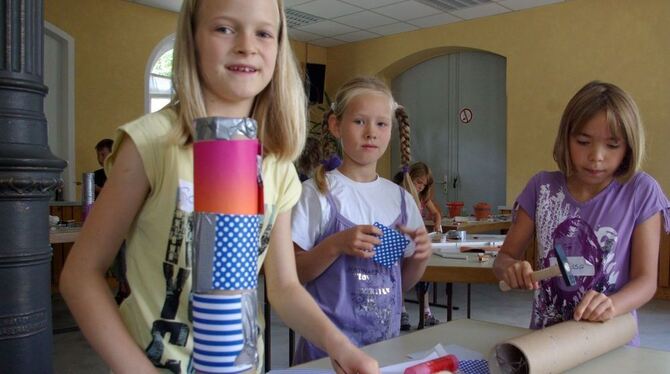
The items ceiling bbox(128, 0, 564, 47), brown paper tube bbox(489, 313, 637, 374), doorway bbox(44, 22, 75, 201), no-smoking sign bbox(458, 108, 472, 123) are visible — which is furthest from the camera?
no-smoking sign bbox(458, 108, 472, 123)

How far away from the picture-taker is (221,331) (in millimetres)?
355

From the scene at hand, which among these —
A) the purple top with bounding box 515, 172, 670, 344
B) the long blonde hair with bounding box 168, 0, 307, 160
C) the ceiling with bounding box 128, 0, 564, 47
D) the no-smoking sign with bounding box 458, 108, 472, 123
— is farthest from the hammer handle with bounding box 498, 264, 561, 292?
the no-smoking sign with bounding box 458, 108, 472, 123

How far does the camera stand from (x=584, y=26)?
21.8 feet

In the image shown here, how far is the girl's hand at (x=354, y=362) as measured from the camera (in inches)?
30.9

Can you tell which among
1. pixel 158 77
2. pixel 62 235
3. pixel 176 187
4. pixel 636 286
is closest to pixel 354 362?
pixel 176 187

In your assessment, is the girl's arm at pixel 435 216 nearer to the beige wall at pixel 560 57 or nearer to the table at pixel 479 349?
the beige wall at pixel 560 57

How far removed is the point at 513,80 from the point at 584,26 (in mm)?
1020

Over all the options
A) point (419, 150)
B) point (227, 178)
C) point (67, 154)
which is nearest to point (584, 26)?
point (419, 150)

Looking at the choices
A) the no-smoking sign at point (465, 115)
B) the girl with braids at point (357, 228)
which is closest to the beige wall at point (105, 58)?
the no-smoking sign at point (465, 115)

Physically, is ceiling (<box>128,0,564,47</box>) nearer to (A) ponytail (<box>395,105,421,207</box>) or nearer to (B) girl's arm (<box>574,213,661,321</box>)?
(A) ponytail (<box>395,105,421,207</box>)

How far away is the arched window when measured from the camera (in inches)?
279

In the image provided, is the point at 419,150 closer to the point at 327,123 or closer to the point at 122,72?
the point at 122,72

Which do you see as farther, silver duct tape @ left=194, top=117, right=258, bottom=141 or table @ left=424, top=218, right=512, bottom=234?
table @ left=424, top=218, right=512, bottom=234

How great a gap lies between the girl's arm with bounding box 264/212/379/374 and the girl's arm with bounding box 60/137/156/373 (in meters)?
0.28
